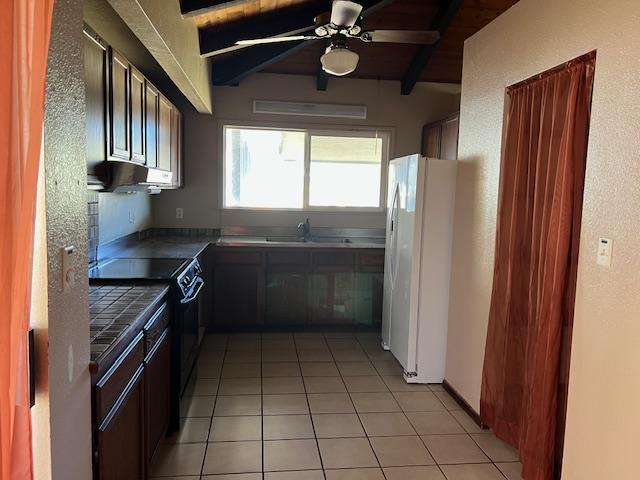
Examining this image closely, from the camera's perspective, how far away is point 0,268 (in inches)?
32.2

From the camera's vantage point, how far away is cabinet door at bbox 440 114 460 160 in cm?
406

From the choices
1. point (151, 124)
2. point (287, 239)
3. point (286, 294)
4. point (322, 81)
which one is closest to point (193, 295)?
point (151, 124)

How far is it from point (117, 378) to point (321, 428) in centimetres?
146

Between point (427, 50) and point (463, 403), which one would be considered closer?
point (463, 403)

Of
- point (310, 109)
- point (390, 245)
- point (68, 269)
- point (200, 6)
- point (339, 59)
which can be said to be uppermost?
point (200, 6)

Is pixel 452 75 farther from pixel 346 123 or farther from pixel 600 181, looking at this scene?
pixel 600 181

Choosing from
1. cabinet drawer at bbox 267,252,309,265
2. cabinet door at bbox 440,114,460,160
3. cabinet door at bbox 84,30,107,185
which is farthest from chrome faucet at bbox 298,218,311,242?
cabinet door at bbox 84,30,107,185

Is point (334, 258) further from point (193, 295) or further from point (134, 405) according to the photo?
point (134, 405)

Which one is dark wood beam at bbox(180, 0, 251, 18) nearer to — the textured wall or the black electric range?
the black electric range

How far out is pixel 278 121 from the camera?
480 cm

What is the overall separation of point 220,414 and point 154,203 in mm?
2587

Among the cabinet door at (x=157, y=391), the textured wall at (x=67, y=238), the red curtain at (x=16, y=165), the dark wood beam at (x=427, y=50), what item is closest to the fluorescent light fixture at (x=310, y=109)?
the dark wood beam at (x=427, y=50)

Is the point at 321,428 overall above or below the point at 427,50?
below

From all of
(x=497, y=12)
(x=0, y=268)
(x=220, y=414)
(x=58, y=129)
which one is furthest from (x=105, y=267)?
(x=497, y=12)
